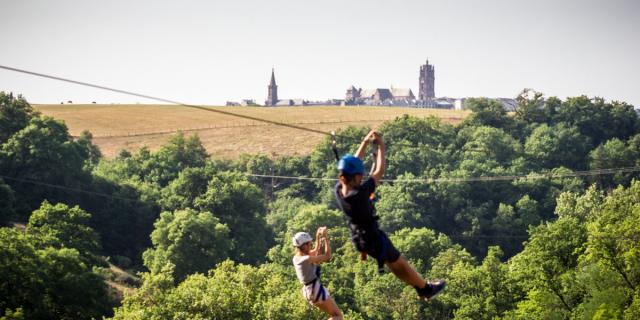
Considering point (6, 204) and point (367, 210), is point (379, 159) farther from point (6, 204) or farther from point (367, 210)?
point (6, 204)

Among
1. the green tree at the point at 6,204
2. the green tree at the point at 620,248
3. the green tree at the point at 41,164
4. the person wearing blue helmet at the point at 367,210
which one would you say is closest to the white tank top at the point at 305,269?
the person wearing blue helmet at the point at 367,210

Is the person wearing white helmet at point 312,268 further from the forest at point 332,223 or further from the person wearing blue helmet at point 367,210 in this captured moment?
the forest at point 332,223

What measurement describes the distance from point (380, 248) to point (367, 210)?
706 millimetres

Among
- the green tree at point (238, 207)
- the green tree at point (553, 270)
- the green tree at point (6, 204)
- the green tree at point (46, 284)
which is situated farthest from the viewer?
the green tree at point (238, 207)

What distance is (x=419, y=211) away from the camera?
9638 cm

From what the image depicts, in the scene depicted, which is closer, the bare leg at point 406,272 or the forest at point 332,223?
the bare leg at point 406,272

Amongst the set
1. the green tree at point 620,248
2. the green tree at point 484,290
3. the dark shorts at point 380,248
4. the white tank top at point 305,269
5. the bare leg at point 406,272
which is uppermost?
the dark shorts at point 380,248

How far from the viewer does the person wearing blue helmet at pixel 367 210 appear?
11.9 m

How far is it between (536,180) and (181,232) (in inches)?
2061

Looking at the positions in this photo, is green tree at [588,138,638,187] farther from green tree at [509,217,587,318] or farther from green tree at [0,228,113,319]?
green tree at [0,228,113,319]

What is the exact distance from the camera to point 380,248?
1232cm

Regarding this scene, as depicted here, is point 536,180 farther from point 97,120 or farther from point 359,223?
point 359,223

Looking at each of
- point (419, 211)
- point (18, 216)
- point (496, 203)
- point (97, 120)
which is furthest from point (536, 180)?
point (97, 120)

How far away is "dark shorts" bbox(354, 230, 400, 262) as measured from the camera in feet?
40.4
